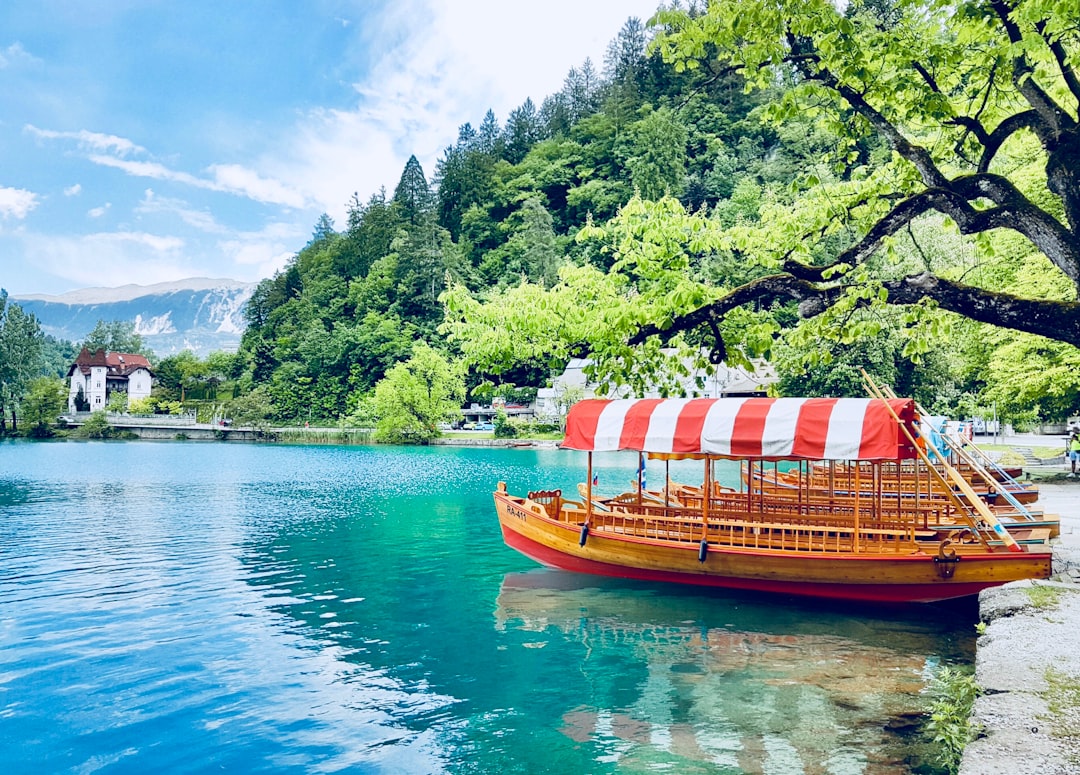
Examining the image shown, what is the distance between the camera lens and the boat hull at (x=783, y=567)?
12789mm

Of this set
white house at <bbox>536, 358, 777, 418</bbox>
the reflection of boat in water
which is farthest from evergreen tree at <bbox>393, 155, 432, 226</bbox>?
the reflection of boat in water

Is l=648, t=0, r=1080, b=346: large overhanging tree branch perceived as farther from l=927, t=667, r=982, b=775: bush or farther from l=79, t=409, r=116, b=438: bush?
l=79, t=409, r=116, b=438: bush

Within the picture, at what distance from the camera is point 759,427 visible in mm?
14102

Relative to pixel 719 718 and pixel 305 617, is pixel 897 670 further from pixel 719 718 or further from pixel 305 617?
pixel 305 617

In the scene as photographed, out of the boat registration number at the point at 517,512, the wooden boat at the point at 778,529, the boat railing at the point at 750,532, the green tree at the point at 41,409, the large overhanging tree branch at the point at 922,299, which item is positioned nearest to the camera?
the large overhanging tree branch at the point at 922,299

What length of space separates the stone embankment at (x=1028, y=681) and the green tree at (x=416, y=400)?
219 feet

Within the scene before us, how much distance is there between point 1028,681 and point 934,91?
5969 millimetres

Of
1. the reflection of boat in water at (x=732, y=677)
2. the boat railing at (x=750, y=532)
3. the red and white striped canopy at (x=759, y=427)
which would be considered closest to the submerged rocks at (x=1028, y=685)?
the reflection of boat in water at (x=732, y=677)

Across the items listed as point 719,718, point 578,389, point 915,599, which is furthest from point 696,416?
point 578,389

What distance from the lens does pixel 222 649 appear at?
489 inches

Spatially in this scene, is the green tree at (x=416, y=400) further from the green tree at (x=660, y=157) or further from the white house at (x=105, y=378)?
the white house at (x=105, y=378)

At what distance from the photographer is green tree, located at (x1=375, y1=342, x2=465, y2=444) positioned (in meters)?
74.3

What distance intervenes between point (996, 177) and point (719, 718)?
6.98 metres

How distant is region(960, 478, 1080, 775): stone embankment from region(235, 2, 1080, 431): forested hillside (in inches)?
131
